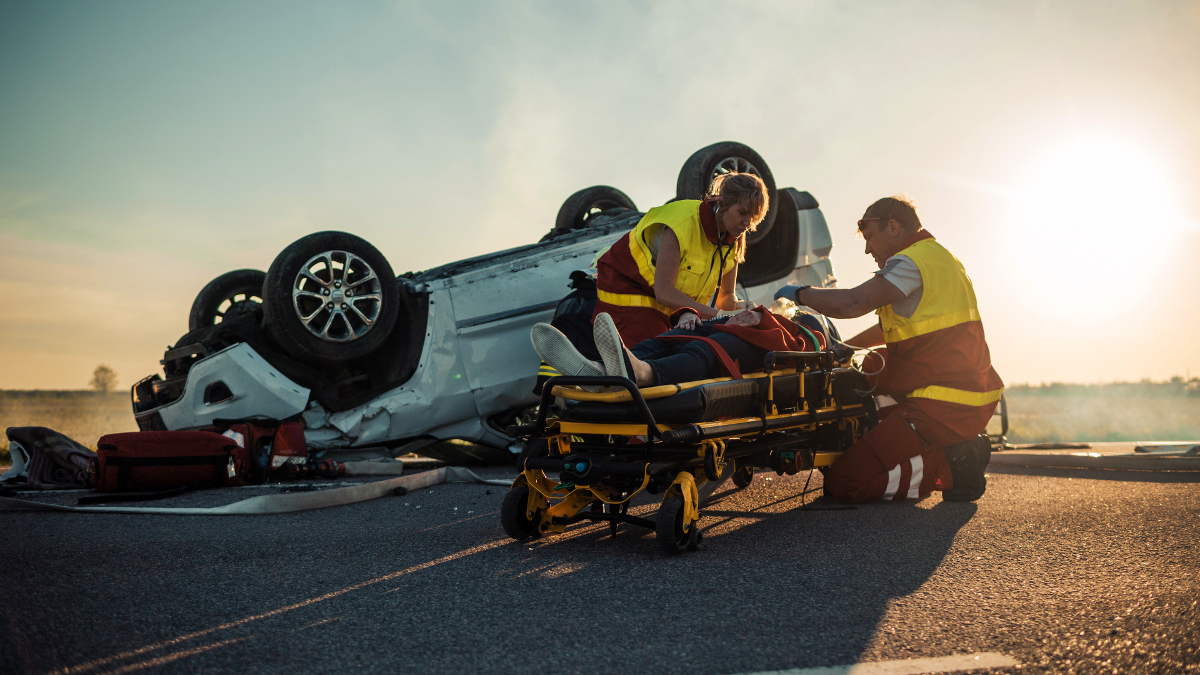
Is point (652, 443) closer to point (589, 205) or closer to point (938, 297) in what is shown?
point (938, 297)

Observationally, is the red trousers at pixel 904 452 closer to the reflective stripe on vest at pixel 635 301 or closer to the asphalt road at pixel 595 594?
the asphalt road at pixel 595 594

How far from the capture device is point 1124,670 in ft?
5.26

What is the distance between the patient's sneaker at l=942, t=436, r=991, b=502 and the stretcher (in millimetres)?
990

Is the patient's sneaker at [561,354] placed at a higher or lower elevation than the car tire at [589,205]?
lower

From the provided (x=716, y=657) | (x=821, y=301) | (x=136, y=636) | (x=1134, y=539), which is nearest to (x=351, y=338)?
(x=821, y=301)

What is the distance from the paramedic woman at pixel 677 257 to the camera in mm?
3689

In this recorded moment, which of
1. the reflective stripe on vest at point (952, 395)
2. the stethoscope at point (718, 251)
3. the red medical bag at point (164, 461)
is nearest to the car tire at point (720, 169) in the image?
the stethoscope at point (718, 251)

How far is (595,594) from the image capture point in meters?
2.16

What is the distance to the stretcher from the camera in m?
2.66

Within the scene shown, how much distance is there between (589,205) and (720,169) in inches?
63.9

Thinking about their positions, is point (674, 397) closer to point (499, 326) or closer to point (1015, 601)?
point (1015, 601)

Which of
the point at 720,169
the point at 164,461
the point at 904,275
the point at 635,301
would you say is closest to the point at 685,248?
the point at 635,301

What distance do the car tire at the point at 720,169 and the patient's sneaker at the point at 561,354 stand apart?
136 inches

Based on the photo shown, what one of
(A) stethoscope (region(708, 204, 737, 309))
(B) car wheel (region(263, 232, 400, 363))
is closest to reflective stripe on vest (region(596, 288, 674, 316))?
(A) stethoscope (region(708, 204, 737, 309))
